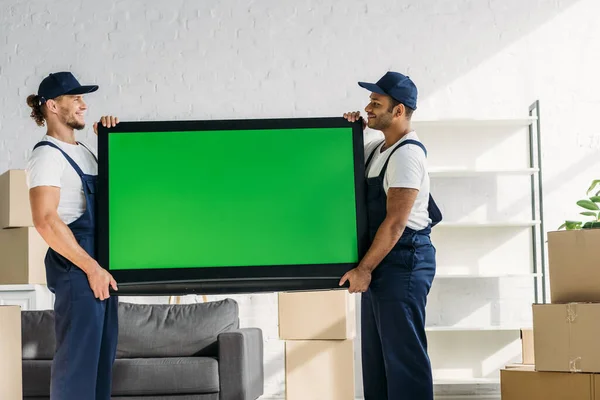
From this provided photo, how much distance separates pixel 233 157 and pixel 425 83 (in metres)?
3.01

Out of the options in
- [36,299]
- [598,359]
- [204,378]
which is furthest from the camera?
[36,299]

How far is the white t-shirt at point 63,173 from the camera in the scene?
10.3ft

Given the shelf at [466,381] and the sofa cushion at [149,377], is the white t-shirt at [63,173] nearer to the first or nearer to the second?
the sofa cushion at [149,377]

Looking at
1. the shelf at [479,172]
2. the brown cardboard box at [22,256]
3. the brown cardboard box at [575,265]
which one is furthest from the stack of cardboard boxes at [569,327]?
the brown cardboard box at [22,256]

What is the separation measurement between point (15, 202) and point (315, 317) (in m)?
1.82

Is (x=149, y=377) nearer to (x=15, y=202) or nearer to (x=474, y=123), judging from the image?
(x=15, y=202)

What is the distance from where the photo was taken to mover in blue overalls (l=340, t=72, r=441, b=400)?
3139mm

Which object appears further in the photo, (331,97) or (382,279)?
(331,97)

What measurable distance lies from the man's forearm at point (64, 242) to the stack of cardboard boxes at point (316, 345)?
220cm

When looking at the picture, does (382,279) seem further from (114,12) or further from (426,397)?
(114,12)

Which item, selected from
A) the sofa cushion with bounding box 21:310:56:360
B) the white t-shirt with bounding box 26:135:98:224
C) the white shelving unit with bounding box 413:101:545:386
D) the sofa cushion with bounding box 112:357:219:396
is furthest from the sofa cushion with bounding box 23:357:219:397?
the white t-shirt with bounding box 26:135:98:224

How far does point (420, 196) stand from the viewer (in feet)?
10.7

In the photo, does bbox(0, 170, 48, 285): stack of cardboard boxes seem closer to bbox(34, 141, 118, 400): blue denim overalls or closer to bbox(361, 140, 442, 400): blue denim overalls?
bbox(34, 141, 118, 400): blue denim overalls

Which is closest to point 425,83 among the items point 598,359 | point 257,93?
point 257,93
